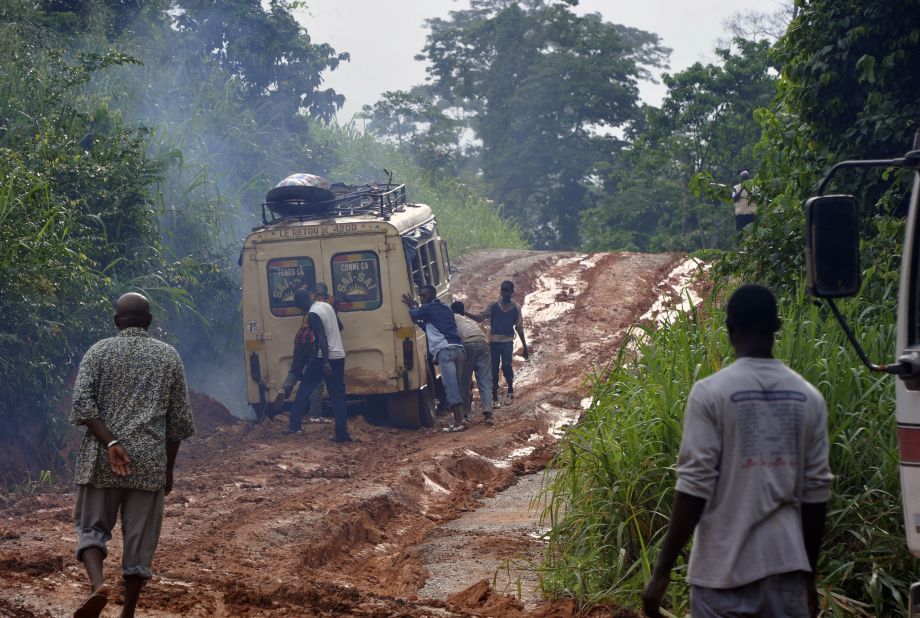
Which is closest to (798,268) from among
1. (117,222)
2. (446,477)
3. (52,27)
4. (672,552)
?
(446,477)

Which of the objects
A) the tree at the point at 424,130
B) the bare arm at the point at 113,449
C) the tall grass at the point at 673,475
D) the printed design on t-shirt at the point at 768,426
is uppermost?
the tree at the point at 424,130

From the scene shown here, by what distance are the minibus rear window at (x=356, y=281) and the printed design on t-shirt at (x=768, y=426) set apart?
9.77 metres

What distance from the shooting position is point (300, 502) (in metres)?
9.17

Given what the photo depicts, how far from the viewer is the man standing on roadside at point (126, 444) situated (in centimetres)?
539

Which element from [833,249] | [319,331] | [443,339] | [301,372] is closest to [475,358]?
[443,339]

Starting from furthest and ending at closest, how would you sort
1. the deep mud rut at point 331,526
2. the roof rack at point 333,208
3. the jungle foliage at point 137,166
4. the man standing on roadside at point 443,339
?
the roof rack at point 333,208 → the man standing on roadside at point 443,339 → the jungle foliage at point 137,166 → the deep mud rut at point 331,526

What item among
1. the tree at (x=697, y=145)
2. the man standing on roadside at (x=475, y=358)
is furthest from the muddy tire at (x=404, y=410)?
the tree at (x=697, y=145)

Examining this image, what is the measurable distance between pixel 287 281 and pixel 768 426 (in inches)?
401

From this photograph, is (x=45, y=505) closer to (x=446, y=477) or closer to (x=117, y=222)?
(x=446, y=477)

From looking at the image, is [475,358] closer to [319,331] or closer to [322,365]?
Answer: [322,365]

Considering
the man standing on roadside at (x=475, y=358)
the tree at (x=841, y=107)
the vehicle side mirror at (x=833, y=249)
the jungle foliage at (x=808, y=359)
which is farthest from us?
the man standing on roadside at (x=475, y=358)

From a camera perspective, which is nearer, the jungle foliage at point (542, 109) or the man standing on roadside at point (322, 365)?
the man standing on roadside at point (322, 365)

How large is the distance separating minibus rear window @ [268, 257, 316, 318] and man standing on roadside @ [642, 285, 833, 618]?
9.99 metres

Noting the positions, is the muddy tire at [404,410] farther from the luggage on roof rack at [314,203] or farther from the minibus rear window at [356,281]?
the luggage on roof rack at [314,203]
